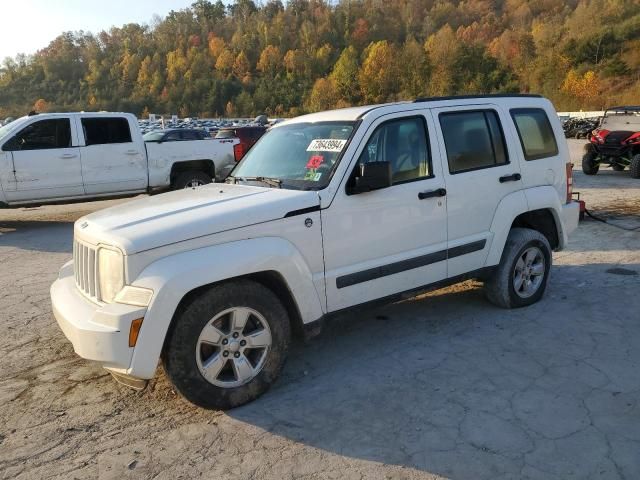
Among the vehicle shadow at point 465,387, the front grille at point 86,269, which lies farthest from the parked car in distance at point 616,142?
the front grille at point 86,269

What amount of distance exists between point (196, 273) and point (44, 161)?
7967 mm

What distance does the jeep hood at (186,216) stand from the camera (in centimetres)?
328

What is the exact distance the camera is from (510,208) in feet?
16.0

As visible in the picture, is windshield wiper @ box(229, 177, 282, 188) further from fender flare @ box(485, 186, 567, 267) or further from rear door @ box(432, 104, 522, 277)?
fender flare @ box(485, 186, 567, 267)

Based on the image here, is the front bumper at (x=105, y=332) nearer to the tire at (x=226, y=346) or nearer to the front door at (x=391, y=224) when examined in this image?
the tire at (x=226, y=346)

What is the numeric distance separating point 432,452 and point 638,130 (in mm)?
14412

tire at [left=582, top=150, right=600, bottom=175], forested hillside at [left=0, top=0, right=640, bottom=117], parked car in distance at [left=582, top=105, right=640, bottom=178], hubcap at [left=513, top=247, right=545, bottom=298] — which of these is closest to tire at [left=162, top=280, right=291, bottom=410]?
hubcap at [left=513, top=247, right=545, bottom=298]

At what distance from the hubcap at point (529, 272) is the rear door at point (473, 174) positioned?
54cm

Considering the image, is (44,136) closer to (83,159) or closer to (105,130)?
(83,159)

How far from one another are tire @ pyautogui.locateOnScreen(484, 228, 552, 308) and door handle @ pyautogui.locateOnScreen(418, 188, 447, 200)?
1037mm

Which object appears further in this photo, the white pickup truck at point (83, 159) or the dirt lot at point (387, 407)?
the white pickup truck at point (83, 159)

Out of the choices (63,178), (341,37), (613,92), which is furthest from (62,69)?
(63,178)

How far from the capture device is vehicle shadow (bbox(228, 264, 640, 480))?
3008 mm

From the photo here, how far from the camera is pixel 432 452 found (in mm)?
3014
